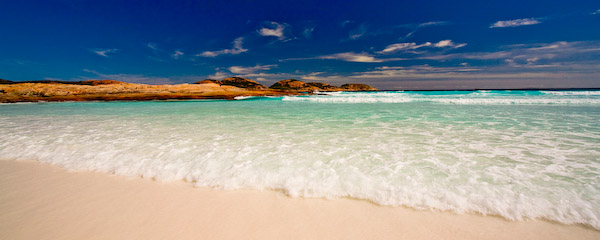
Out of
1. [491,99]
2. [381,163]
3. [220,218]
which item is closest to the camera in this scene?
[220,218]

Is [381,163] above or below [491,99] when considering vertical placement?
below

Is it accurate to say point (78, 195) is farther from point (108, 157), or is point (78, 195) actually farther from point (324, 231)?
point (324, 231)

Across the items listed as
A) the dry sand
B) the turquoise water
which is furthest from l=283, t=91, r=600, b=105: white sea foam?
the dry sand

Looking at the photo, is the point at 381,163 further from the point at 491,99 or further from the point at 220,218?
the point at 491,99

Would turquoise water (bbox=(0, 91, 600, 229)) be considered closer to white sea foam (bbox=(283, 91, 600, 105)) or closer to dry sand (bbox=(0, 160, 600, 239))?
dry sand (bbox=(0, 160, 600, 239))

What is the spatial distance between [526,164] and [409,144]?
233cm

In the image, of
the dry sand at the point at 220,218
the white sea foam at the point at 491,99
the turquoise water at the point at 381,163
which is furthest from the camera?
the white sea foam at the point at 491,99

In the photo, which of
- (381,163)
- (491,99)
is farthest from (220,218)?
(491,99)

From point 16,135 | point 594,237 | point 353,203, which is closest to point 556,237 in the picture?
point 594,237

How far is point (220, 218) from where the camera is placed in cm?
315

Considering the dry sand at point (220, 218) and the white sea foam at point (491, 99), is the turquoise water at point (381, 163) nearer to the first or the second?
the dry sand at point (220, 218)

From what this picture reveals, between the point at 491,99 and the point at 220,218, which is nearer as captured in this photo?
the point at 220,218

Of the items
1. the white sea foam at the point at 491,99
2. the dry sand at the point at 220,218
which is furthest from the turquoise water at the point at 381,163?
the white sea foam at the point at 491,99

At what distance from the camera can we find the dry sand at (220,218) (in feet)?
9.19
